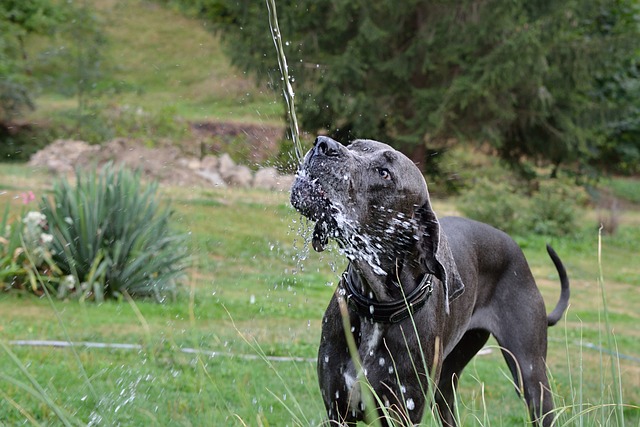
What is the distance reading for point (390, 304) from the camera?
11.1ft

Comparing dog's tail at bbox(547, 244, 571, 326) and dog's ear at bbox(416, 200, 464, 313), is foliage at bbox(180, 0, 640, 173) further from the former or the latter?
dog's ear at bbox(416, 200, 464, 313)

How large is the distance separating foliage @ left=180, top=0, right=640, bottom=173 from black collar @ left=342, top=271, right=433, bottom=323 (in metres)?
16.0

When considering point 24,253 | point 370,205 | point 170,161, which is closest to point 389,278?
point 370,205

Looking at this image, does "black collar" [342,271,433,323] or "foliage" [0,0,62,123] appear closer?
"black collar" [342,271,433,323]

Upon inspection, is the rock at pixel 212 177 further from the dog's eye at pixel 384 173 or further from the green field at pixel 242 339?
the dog's eye at pixel 384 173

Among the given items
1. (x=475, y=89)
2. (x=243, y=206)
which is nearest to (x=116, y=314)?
(x=243, y=206)

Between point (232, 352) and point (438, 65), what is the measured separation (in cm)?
1587

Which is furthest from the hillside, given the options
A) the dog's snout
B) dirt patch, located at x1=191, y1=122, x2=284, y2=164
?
the dog's snout

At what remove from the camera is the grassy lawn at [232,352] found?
3.76 m

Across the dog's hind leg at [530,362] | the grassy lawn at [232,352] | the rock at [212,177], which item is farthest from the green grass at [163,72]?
the dog's hind leg at [530,362]

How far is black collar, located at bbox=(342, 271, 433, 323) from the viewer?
3383 millimetres

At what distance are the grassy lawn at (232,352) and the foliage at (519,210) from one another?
Result: 3.02 meters

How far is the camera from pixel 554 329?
9.48m

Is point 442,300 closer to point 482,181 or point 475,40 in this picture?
point 482,181
